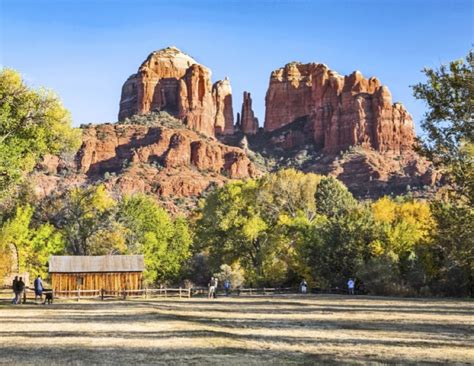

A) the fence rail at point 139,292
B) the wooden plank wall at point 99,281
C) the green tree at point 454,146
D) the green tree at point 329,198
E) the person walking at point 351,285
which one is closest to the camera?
the green tree at point 454,146

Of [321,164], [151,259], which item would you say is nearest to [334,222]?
[151,259]

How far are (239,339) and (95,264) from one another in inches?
1403

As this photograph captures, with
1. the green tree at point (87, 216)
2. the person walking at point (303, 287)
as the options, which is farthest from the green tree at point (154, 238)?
the person walking at point (303, 287)

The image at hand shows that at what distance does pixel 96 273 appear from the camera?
4981 centimetres

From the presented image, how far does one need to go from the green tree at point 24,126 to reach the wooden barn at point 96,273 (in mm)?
21577

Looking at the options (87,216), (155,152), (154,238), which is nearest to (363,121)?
(155,152)

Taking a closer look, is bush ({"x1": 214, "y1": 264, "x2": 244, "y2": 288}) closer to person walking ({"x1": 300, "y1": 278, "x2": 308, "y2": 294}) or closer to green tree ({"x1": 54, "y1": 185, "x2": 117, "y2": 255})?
person walking ({"x1": 300, "y1": 278, "x2": 308, "y2": 294})

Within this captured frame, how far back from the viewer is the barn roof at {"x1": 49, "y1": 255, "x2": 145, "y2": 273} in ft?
159

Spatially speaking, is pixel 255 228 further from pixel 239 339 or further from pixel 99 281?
pixel 239 339

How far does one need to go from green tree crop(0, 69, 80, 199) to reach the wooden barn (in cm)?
2158

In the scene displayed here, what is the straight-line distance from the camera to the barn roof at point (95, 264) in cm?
4853

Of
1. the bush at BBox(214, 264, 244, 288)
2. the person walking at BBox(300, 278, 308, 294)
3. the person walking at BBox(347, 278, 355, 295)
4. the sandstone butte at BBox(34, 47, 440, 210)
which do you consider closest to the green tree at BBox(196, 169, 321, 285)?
the bush at BBox(214, 264, 244, 288)

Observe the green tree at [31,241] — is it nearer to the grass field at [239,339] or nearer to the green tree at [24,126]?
the green tree at [24,126]

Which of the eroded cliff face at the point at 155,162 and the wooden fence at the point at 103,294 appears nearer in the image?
the wooden fence at the point at 103,294
